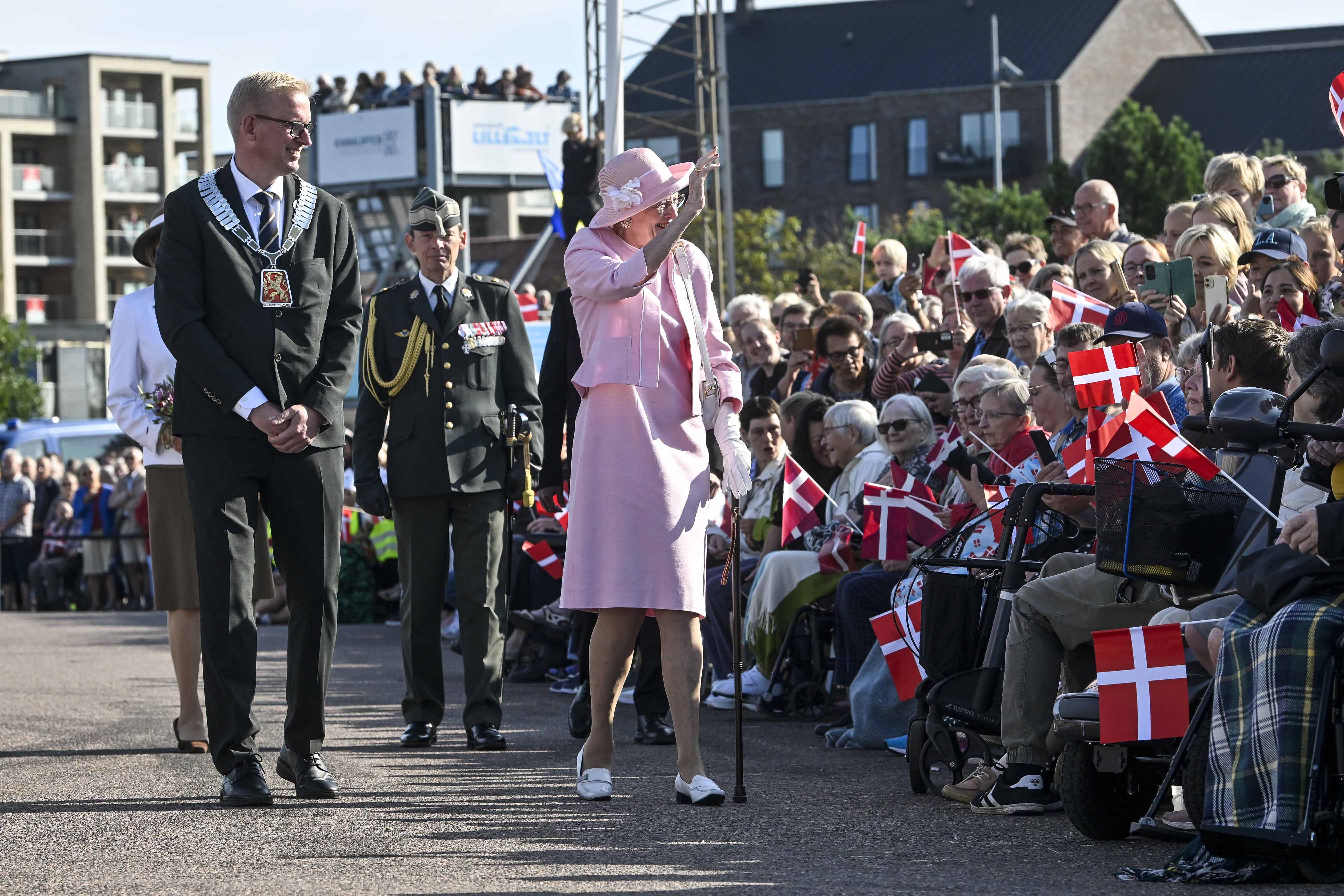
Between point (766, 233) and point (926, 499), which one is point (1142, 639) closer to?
point (926, 499)

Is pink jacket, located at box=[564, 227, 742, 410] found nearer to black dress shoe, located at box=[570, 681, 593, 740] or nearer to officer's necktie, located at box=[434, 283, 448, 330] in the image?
officer's necktie, located at box=[434, 283, 448, 330]

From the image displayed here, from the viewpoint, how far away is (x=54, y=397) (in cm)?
8106

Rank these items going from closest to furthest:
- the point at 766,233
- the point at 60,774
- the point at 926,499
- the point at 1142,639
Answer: the point at 1142,639, the point at 60,774, the point at 926,499, the point at 766,233

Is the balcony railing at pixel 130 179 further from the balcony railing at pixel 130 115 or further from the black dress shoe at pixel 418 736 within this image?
the black dress shoe at pixel 418 736

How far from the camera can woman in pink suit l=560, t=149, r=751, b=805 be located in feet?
21.7

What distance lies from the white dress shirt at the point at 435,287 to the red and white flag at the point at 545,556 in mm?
2729

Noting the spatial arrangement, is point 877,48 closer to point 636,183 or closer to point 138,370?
point 138,370

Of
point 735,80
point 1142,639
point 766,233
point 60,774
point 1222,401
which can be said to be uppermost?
point 735,80

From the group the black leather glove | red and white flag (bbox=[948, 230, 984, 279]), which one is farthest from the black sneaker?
red and white flag (bbox=[948, 230, 984, 279])

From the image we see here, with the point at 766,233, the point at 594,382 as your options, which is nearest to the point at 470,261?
the point at 766,233

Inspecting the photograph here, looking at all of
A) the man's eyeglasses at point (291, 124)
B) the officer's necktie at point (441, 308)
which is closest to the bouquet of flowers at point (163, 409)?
the officer's necktie at point (441, 308)

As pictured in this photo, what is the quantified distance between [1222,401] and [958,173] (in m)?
68.5

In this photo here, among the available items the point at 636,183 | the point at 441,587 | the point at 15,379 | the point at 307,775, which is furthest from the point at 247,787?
the point at 15,379

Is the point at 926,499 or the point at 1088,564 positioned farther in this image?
the point at 926,499
